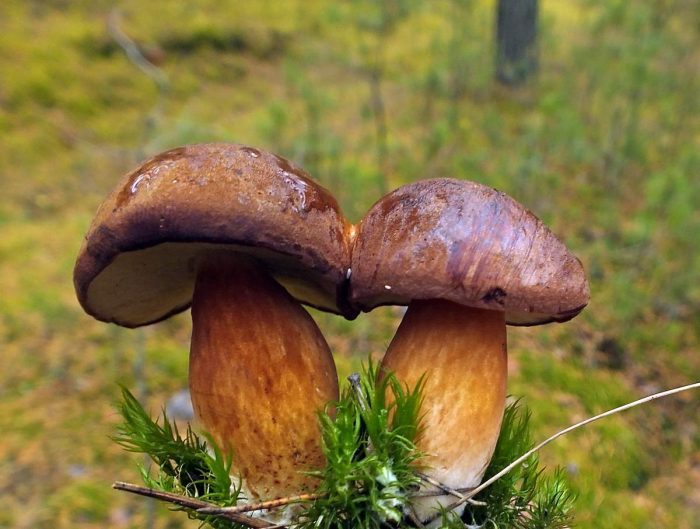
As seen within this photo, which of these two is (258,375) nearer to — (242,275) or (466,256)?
(242,275)

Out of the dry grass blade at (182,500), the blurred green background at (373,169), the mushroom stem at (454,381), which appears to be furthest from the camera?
the blurred green background at (373,169)

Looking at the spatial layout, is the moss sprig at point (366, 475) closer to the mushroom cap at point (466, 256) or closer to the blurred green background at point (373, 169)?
the mushroom cap at point (466, 256)

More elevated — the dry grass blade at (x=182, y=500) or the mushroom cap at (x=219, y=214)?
the mushroom cap at (x=219, y=214)

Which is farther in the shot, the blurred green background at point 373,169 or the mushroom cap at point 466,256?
the blurred green background at point 373,169

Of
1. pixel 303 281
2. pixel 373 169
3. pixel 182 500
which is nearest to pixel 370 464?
pixel 182 500

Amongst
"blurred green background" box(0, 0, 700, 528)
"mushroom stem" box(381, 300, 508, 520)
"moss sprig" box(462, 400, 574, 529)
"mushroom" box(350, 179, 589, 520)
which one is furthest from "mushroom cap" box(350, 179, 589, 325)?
"blurred green background" box(0, 0, 700, 528)

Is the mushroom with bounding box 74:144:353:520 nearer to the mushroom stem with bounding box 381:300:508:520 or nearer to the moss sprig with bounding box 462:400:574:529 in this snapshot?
the mushroom stem with bounding box 381:300:508:520

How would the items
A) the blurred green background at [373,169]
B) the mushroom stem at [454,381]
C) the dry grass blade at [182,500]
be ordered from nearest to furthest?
the dry grass blade at [182,500], the mushroom stem at [454,381], the blurred green background at [373,169]

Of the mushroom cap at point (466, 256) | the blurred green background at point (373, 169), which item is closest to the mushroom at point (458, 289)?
the mushroom cap at point (466, 256)
